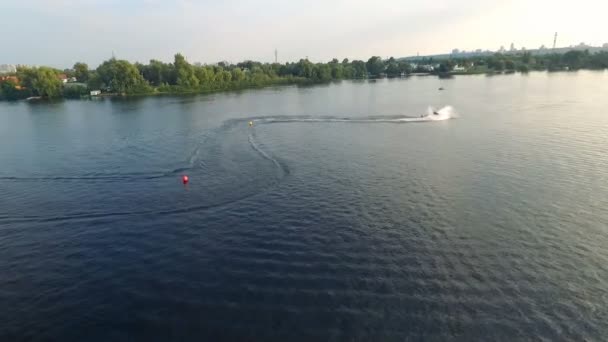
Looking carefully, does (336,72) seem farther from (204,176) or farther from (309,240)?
(309,240)

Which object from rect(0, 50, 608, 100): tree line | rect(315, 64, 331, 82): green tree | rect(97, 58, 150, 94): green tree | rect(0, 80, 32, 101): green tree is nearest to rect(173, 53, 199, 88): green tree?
rect(0, 50, 608, 100): tree line

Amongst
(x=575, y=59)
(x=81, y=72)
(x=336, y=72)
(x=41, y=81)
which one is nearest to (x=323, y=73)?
(x=336, y=72)

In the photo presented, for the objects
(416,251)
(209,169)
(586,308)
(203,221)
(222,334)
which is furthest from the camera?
(209,169)

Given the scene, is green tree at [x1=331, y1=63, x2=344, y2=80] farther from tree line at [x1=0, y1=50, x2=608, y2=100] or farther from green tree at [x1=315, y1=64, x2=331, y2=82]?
tree line at [x1=0, y1=50, x2=608, y2=100]

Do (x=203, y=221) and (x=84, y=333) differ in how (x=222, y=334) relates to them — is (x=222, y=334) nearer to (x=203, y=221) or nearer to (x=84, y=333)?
(x=84, y=333)

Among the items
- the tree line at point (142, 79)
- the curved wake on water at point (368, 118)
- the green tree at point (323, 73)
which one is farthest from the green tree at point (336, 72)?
the curved wake on water at point (368, 118)

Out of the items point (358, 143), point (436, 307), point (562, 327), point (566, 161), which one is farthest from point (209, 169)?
Answer: point (566, 161)
